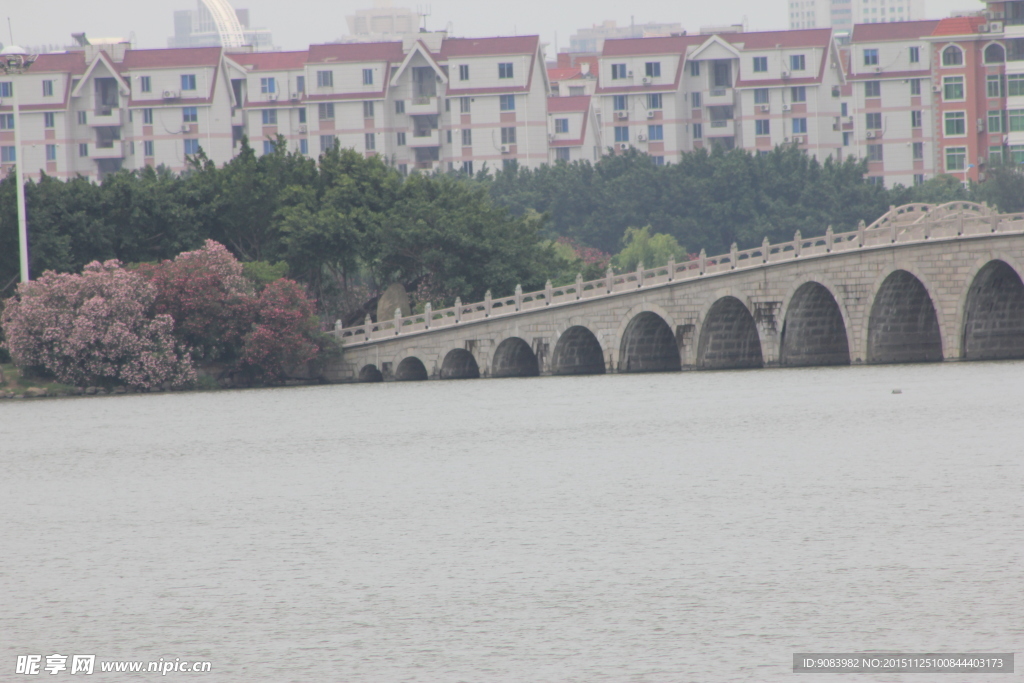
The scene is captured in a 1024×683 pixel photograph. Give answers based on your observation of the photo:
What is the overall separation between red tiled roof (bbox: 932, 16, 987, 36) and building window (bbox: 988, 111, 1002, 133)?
694cm

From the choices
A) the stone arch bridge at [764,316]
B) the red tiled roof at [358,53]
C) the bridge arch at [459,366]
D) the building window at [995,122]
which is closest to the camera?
the stone arch bridge at [764,316]

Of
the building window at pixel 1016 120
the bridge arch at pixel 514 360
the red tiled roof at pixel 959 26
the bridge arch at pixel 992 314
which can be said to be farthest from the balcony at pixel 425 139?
the bridge arch at pixel 992 314

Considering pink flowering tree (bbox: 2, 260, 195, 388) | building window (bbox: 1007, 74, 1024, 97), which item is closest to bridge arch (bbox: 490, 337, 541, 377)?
pink flowering tree (bbox: 2, 260, 195, 388)

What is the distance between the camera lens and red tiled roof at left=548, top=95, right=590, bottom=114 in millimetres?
144750

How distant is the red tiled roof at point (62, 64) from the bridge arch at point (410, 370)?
6866cm

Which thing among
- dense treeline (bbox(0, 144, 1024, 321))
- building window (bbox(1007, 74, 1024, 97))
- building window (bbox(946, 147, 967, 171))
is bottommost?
dense treeline (bbox(0, 144, 1024, 321))

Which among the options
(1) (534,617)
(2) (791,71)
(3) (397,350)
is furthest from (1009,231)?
(2) (791,71)

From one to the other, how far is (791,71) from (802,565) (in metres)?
106

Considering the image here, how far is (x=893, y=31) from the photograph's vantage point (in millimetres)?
133375

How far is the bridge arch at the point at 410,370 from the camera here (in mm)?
83938

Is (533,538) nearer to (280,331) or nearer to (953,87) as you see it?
(280,331)

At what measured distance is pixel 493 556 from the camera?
34.2 meters

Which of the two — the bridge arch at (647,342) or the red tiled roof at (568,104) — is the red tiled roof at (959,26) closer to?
the red tiled roof at (568,104)

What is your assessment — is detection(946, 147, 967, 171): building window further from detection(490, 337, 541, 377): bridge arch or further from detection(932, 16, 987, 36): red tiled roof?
detection(490, 337, 541, 377): bridge arch
